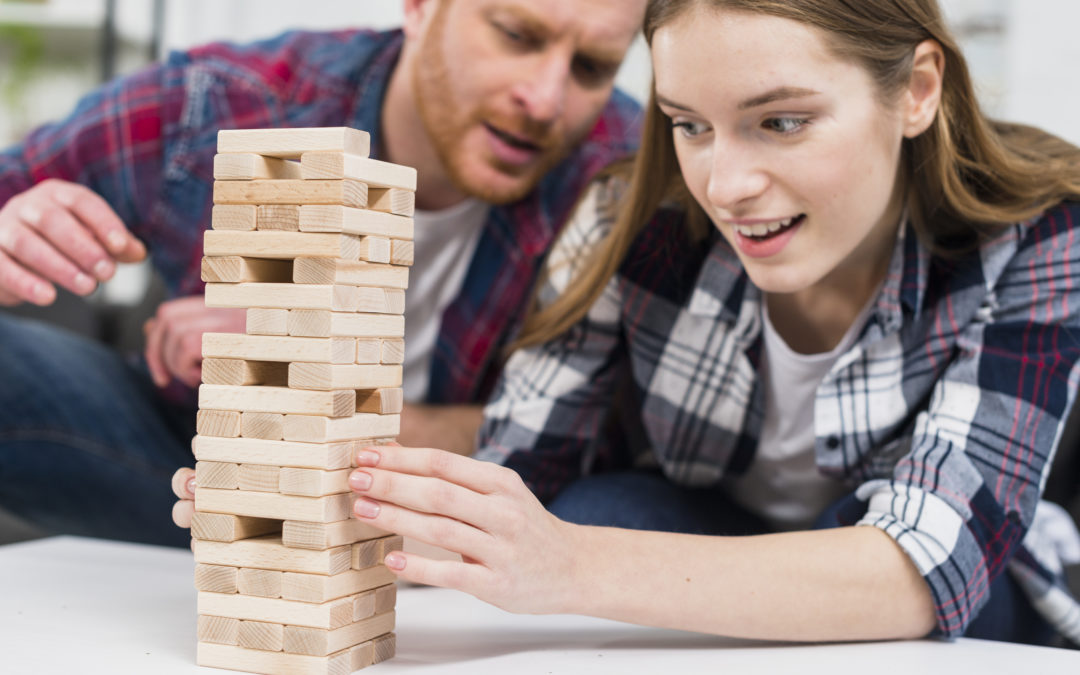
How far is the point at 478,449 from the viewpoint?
168cm

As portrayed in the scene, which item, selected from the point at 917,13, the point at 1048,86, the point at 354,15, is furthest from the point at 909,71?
the point at 354,15

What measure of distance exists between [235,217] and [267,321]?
0.38ft

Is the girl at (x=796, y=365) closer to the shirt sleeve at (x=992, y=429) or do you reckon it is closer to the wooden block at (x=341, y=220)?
the shirt sleeve at (x=992, y=429)

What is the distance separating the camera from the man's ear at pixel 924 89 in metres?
1.34

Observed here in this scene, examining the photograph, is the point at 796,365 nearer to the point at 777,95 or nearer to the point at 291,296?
the point at 777,95

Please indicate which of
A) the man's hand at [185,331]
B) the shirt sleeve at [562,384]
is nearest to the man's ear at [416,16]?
the shirt sleeve at [562,384]

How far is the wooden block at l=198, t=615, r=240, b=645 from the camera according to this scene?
1.05m

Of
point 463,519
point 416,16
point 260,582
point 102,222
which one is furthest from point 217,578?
point 416,16

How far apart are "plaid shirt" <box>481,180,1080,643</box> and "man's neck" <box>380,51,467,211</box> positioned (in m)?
0.46

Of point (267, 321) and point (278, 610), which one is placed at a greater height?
point (267, 321)

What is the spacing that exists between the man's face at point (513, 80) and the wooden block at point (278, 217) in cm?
79

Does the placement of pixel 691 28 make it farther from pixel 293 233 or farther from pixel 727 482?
pixel 727 482

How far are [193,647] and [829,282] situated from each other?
3.34 ft

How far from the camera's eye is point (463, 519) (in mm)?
1037
